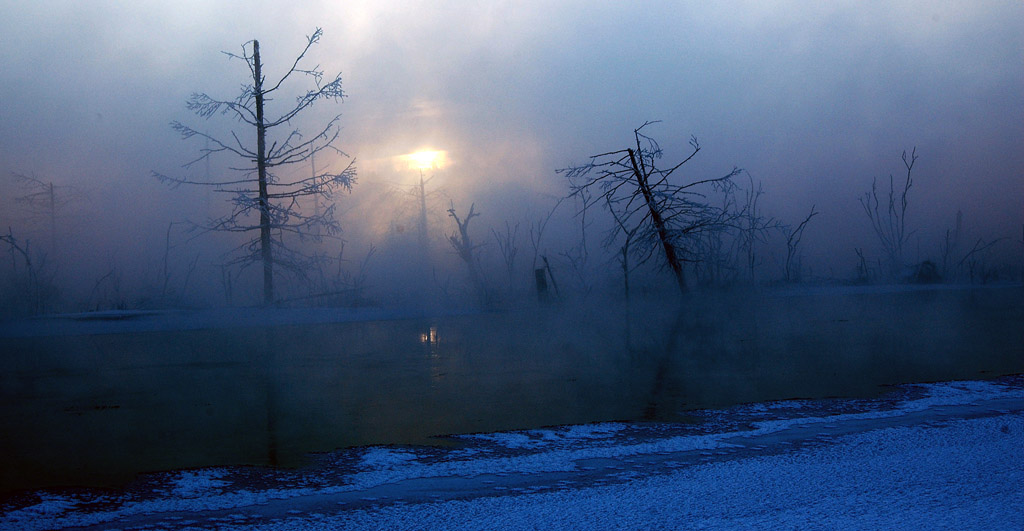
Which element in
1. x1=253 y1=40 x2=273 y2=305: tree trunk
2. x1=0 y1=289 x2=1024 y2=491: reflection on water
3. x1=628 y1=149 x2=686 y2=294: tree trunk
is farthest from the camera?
x1=253 y1=40 x2=273 y2=305: tree trunk

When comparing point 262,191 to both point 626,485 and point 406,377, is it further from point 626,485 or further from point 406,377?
point 626,485

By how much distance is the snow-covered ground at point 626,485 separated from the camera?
292 centimetres

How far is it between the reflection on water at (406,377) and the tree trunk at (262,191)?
3.02 m

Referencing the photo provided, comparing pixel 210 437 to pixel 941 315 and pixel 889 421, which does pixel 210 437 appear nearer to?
pixel 889 421

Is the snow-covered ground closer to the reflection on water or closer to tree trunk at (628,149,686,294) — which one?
the reflection on water

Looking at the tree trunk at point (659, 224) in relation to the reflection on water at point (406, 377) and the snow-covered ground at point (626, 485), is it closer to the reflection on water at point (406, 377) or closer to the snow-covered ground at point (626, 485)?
the reflection on water at point (406, 377)

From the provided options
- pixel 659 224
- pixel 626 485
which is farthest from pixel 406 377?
pixel 659 224

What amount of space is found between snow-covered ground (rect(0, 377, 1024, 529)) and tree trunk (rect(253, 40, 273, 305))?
1103cm

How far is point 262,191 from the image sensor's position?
1434 cm

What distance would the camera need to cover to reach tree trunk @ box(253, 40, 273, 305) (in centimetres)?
1419

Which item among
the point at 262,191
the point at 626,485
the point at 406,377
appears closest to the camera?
the point at 626,485

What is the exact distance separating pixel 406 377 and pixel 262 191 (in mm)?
8934

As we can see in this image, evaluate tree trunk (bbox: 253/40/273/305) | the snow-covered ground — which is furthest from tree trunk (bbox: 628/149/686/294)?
the snow-covered ground

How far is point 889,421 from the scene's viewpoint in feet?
14.9
